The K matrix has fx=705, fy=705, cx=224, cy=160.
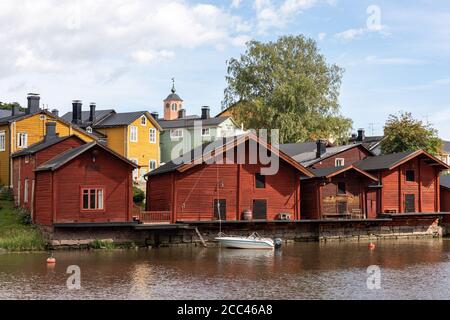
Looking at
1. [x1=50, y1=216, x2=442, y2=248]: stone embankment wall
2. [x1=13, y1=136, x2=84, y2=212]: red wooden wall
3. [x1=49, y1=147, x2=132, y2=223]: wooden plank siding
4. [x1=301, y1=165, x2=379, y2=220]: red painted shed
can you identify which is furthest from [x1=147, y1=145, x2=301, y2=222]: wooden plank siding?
[x1=13, y1=136, x2=84, y2=212]: red wooden wall

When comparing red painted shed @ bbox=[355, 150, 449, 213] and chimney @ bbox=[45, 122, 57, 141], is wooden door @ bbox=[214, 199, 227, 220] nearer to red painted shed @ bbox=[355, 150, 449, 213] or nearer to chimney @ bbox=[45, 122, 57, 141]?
chimney @ bbox=[45, 122, 57, 141]

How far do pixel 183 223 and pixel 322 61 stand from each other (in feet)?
114

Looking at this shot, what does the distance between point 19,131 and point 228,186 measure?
67.5 feet

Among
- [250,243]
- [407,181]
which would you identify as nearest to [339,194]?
[407,181]

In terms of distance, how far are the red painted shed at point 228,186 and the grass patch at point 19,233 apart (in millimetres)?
10011

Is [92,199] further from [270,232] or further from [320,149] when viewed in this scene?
[320,149]

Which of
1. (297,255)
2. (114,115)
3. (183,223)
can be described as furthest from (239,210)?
(114,115)

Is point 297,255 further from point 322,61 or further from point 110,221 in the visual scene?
point 322,61

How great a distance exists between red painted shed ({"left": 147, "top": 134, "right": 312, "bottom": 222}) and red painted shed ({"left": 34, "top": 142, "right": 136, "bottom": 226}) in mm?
4540

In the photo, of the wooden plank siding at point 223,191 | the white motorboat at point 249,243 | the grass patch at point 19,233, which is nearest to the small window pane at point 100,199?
the grass patch at point 19,233

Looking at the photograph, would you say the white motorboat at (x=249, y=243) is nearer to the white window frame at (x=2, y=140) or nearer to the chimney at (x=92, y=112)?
the white window frame at (x=2, y=140)
